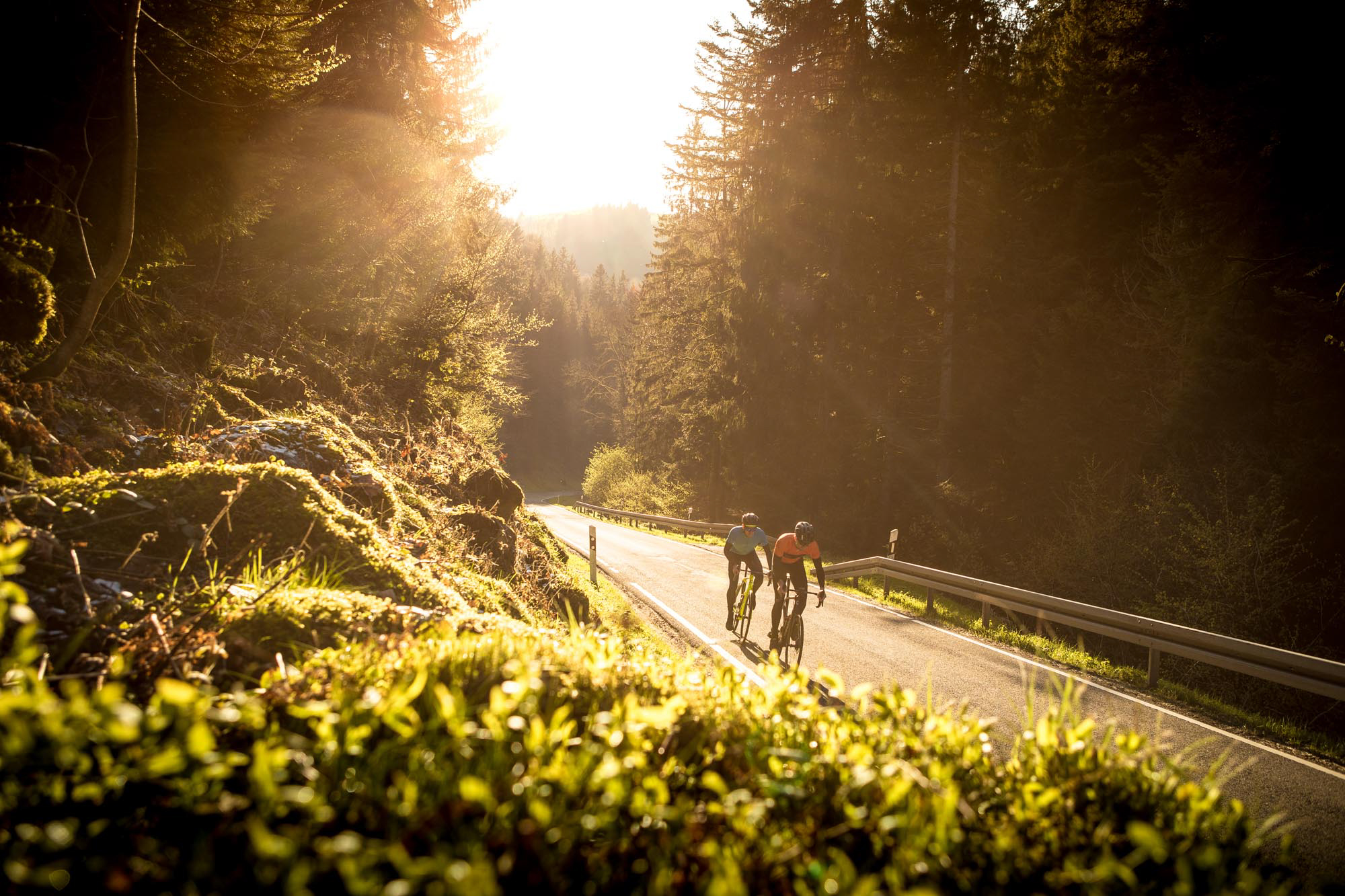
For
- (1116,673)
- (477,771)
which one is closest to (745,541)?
(1116,673)

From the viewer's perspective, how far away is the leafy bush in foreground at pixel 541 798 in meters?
1.51

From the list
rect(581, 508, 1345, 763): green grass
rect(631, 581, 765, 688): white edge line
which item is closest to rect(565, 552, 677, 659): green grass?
rect(631, 581, 765, 688): white edge line

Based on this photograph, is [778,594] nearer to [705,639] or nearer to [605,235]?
[705,639]

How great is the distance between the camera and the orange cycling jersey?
957cm

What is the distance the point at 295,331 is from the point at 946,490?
1958cm

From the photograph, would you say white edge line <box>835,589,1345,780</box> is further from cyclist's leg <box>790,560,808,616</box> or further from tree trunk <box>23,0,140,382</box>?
tree trunk <box>23,0,140,382</box>

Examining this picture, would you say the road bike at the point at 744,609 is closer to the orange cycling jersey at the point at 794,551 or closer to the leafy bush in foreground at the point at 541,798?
the orange cycling jersey at the point at 794,551

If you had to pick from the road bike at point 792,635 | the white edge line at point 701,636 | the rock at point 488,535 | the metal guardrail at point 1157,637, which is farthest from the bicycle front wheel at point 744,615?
the metal guardrail at point 1157,637

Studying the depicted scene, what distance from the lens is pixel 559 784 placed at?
6.06ft

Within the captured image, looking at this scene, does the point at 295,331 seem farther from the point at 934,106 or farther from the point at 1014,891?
the point at 934,106

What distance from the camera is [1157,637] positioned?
29.6 feet

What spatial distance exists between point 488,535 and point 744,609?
4385mm

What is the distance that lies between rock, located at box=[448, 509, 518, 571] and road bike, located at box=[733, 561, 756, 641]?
3817 mm

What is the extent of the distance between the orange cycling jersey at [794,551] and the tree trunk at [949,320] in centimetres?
1489
